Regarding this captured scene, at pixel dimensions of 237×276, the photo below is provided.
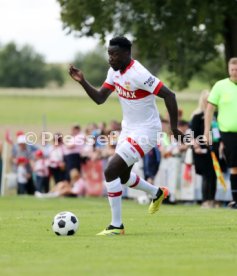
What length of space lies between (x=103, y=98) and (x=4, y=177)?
55.1 ft

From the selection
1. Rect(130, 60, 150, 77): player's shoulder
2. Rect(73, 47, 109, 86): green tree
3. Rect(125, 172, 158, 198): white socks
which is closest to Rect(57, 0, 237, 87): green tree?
Rect(125, 172, 158, 198): white socks

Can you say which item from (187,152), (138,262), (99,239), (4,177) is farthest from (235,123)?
(4,177)

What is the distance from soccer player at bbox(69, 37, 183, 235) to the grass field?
68 cm

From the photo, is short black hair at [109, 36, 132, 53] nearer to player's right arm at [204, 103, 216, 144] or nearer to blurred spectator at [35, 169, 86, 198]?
player's right arm at [204, 103, 216, 144]

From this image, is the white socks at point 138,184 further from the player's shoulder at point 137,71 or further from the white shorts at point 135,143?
the player's shoulder at point 137,71

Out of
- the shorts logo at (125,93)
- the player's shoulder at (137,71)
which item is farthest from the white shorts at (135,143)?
the player's shoulder at (137,71)

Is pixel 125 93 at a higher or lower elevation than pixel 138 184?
higher

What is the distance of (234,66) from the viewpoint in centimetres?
1784

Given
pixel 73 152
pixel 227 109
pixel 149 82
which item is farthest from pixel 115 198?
pixel 73 152

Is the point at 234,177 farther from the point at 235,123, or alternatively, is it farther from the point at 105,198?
the point at 105,198

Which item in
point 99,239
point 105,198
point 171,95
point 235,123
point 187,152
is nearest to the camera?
point 99,239

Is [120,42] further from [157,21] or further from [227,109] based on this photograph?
[157,21]

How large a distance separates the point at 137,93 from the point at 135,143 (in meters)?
0.65

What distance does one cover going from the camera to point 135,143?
43.7ft
